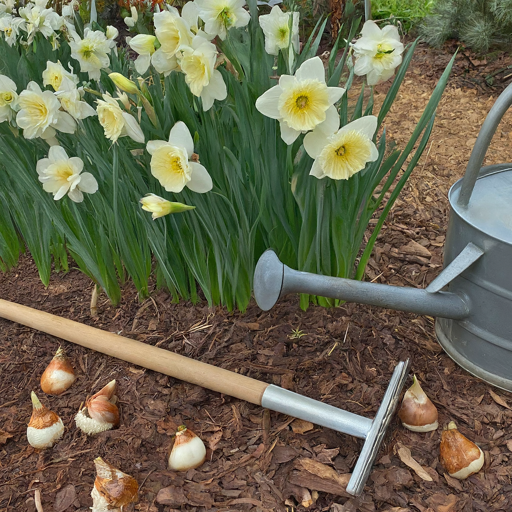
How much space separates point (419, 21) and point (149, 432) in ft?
11.5

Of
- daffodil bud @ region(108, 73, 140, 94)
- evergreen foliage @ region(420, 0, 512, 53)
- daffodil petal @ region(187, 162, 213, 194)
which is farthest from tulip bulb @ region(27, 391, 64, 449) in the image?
evergreen foliage @ region(420, 0, 512, 53)

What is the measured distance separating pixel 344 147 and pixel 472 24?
2.62 m

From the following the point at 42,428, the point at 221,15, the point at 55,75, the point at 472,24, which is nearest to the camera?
the point at 221,15

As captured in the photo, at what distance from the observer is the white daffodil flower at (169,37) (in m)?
1.09

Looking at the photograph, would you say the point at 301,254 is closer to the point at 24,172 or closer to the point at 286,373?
the point at 286,373

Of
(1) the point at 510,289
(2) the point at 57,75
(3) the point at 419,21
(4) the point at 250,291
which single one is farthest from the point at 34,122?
(3) the point at 419,21

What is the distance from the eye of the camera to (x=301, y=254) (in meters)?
1.41

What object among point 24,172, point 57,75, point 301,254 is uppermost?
point 57,75

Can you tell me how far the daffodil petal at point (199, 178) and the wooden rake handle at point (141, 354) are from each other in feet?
1.50

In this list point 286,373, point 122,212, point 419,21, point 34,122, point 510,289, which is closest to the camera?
point 510,289

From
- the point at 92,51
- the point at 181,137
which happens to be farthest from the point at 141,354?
the point at 92,51

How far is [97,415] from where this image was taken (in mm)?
1248

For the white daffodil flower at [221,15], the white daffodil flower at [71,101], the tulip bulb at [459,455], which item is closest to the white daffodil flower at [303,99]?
the white daffodil flower at [221,15]

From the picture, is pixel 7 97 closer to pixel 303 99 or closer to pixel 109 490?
pixel 303 99
